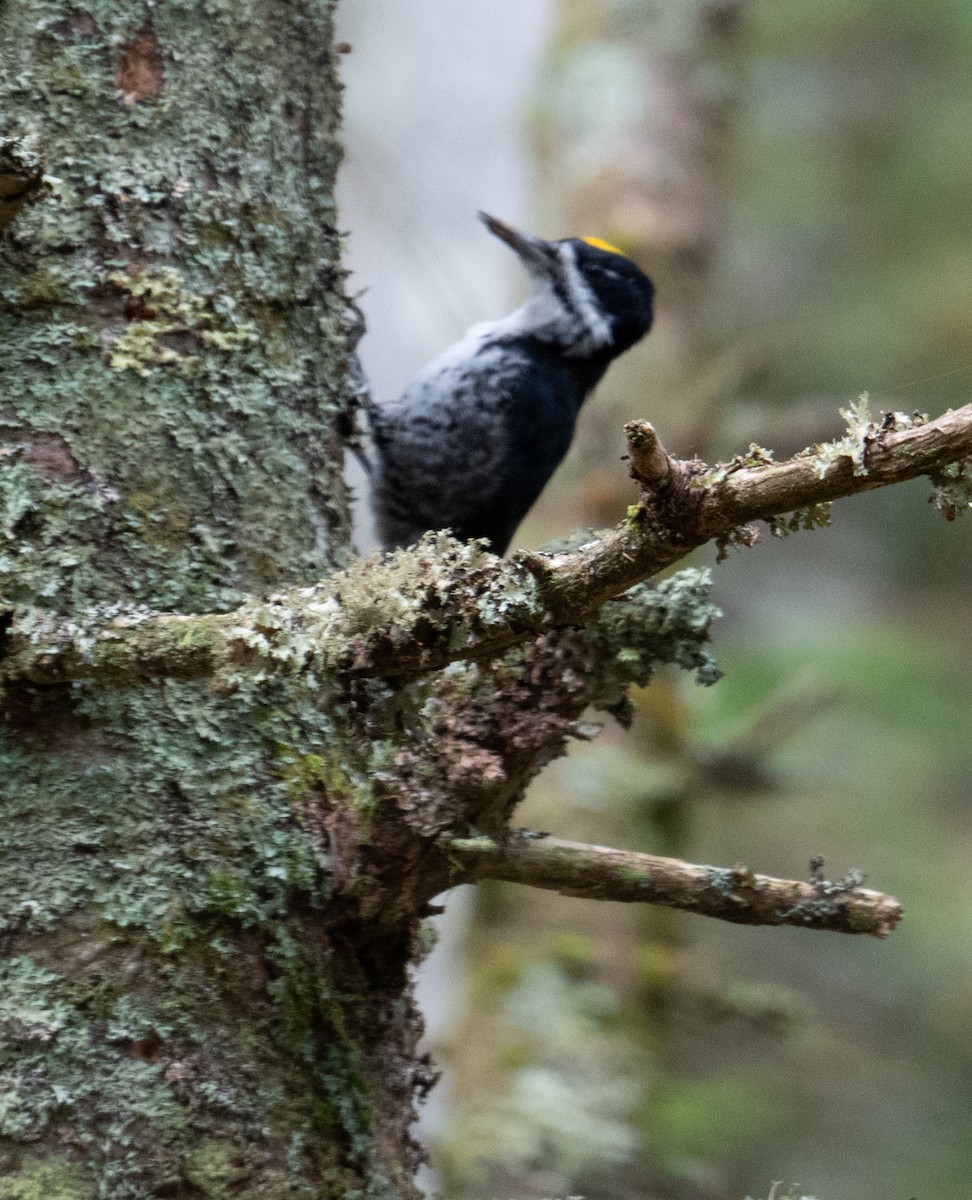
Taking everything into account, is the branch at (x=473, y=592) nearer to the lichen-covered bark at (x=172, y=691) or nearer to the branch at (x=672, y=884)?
the lichen-covered bark at (x=172, y=691)

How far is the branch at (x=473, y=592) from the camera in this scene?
1069mm

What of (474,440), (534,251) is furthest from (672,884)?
(534,251)

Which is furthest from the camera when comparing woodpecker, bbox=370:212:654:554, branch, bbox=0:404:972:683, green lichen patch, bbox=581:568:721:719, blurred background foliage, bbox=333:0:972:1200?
blurred background foliage, bbox=333:0:972:1200

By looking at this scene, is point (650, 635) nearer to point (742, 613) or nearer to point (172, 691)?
point (172, 691)

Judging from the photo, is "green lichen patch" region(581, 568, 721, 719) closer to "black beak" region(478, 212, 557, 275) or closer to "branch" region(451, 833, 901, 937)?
"branch" region(451, 833, 901, 937)

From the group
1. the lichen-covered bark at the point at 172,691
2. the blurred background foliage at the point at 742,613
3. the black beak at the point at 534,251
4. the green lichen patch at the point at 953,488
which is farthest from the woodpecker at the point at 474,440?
the green lichen patch at the point at 953,488

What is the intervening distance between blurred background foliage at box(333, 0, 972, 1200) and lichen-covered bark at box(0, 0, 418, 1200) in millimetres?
1162

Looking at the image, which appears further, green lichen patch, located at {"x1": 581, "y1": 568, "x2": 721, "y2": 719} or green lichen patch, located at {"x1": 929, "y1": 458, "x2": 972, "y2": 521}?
green lichen patch, located at {"x1": 581, "y1": 568, "x2": 721, "y2": 719}

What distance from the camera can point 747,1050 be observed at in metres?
6.45

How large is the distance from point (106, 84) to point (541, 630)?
1.03m

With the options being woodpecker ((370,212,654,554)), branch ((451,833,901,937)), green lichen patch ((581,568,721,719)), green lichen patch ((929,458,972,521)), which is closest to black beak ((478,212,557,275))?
woodpecker ((370,212,654,554))

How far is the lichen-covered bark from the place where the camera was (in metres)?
1.47

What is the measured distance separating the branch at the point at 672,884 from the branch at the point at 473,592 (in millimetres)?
430

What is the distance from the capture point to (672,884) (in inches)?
64.3
